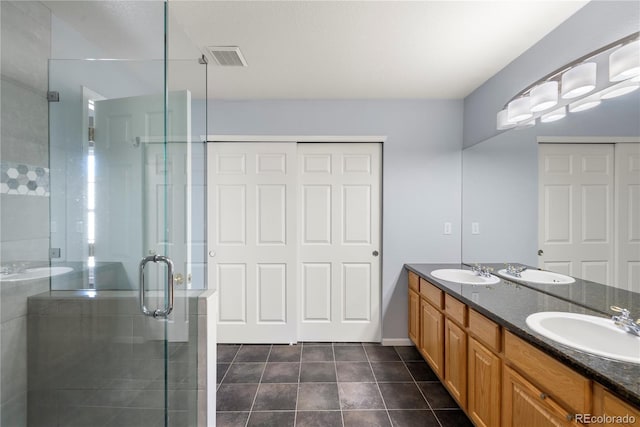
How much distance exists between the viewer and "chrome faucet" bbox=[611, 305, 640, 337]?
43.6 inches

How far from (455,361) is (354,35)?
7.20 feet

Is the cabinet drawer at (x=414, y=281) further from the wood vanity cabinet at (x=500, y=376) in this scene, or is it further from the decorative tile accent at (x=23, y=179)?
the decorative tile accent at (x=23, y=179)

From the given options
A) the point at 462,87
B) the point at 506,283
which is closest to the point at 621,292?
the point at 506,283

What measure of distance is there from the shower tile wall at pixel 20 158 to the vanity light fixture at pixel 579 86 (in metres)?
2.72

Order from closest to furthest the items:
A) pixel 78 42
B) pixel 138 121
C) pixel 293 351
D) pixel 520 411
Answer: pixel 520 411 → pixel 138 121 → pixel 78 42 → pixel 293 351

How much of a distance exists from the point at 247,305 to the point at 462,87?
9.56ft

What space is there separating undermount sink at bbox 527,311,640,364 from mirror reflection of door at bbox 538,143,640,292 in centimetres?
26

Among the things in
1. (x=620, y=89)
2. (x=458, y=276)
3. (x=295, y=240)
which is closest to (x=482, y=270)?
(x=458, y=276)

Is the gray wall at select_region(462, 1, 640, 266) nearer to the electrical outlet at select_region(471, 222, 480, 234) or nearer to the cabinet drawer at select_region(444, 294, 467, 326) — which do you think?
the electrical outlet at select_region(471, 222, 480, 234)

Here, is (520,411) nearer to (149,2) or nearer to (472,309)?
A: (472,309)

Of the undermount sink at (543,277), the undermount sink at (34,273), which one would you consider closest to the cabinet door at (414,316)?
the undermount sink at (543,277)

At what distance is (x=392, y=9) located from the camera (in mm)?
1496

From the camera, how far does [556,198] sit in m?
1.62

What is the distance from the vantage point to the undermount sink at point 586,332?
1.10 metres
